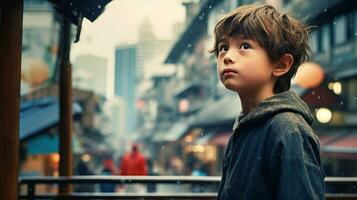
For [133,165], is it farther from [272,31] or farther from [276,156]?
[276,156]

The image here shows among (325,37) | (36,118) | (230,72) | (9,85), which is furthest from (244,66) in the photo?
(325,37)

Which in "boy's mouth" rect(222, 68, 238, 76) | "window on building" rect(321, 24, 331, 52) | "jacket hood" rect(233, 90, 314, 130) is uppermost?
"window on building" rect(321, 24, 331, 52)

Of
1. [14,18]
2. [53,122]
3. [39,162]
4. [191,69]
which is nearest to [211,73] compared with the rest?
[191,69]

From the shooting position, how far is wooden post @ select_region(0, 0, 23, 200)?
2.30 metres

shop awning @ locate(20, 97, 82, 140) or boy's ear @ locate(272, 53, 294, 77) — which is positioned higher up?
boy's ear @ locate(272, 53, 294, 77)

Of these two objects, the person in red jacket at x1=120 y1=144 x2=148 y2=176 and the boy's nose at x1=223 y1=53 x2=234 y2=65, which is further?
the person in red jacket at x1=120 y1=144 x2=148 y2=176

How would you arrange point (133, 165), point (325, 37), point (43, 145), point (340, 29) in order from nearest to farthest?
point (133, 165), point (43, 145), point (340, 29), point (325, 37)

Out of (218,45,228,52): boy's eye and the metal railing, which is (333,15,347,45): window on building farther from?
(218,45,228,52): boy's eye

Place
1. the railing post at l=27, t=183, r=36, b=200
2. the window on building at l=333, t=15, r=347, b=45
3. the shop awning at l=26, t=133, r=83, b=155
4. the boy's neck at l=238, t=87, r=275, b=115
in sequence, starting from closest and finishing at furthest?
1. the boy's neck at l=238, t=87, r=275, b=115
2. the railing post at l=27, t=183, r=36, b=200
3. the shop awning at l=26, t=133, r=83, b=155
4. the window on building at l=333, t=15, r=347, b=45

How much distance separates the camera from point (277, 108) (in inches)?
61.2

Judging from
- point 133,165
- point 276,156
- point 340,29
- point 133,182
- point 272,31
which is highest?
point 340,29

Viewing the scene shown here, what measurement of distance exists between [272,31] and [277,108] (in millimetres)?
290

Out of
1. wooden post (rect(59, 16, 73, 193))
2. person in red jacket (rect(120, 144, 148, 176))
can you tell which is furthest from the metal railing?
person in red jacket (rect(120, 144, 148, 176))

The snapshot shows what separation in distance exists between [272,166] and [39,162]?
13707 millimetres
